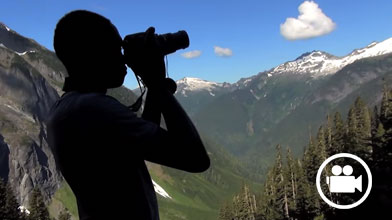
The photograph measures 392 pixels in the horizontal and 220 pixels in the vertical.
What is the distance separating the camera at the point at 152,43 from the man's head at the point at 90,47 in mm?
163

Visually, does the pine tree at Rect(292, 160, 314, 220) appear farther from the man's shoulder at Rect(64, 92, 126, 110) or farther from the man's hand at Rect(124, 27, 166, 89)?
the man's shoulder at Rect(64, 92, 126, 110)

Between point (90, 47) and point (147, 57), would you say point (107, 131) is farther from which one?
point (90, 47)

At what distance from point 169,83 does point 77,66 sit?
779 millimetres

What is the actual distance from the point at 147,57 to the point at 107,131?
65 centimetres

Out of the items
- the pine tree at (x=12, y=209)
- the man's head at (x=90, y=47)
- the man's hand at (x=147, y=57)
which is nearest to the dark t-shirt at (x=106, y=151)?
the man's head at (x=90, y=47)

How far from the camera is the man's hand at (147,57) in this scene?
136 inches

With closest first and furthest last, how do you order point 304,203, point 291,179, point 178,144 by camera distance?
point 178,144
point 304,203
point 291,179

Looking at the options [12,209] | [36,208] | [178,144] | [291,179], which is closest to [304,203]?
[291,179]

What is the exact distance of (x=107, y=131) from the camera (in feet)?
10.8

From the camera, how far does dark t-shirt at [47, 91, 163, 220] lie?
3.26m

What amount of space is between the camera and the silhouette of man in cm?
6

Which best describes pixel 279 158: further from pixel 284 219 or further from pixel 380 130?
pixel 380 130

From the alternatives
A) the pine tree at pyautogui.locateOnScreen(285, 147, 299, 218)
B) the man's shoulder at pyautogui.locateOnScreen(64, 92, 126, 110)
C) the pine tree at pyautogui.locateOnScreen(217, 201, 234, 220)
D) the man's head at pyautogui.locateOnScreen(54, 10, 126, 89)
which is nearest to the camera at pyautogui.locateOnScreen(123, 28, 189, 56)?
→ the man's head at pyautogui.locateOnScreen(54, 10, 126, 89)

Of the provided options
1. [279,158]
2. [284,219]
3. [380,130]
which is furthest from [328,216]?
[279,158]
